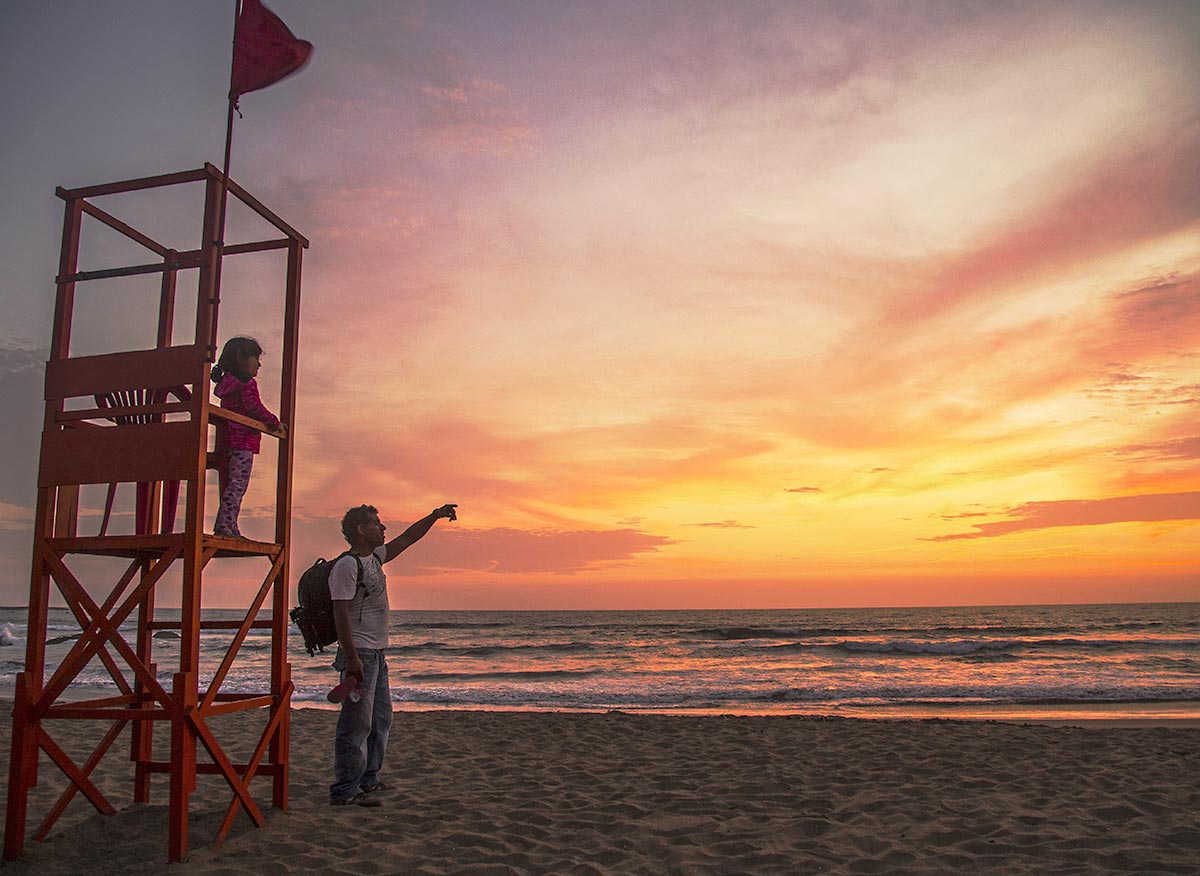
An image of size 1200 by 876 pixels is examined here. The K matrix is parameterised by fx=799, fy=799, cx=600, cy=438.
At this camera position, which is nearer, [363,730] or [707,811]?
[363,730]

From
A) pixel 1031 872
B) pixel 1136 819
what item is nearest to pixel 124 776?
pixel 1031 872

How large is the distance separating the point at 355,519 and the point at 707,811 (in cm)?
354

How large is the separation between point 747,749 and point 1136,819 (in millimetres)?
4093

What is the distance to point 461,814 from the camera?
6.06 metres

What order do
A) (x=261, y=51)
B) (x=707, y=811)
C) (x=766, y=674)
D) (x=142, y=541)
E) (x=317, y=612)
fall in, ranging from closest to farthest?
(x=142, y=541), (x=261, y=51), (x=317, y=612), (x=707, y=811), (x=766, y=674)

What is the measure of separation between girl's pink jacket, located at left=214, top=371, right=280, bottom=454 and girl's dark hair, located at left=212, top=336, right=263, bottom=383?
47mm

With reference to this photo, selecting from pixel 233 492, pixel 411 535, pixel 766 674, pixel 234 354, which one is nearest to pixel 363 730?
pixel 411 535

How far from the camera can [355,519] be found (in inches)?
236

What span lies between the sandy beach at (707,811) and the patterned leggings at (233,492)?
1.96 m

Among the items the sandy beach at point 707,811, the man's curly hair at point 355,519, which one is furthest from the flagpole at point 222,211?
the sandy beach at point 707,811

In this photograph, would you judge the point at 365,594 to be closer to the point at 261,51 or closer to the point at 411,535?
the point at 411,535

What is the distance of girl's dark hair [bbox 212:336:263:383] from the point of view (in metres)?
5.38

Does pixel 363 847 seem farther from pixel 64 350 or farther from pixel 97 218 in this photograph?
pixel 97 218

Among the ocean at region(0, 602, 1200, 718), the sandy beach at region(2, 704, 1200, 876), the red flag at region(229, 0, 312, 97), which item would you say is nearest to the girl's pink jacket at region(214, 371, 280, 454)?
the red flag at region(229, 0, 312, 97)
